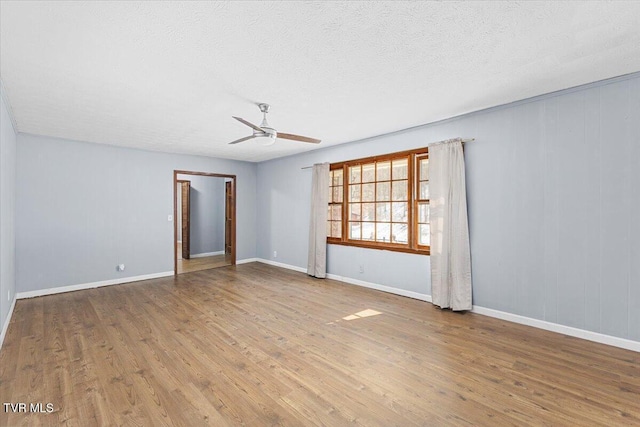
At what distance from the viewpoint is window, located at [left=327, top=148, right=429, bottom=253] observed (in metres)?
4.60

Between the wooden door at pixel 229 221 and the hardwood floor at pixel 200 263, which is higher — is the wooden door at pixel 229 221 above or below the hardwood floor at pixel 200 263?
above

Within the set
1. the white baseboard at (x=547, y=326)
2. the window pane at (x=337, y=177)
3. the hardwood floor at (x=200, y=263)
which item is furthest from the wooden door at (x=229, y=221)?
the white baseboard at (x=547, y=326)

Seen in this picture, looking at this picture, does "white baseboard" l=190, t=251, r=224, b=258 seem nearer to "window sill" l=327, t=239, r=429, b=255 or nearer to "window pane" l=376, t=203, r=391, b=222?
"window sill" l=327, t=239, r=429, b=255

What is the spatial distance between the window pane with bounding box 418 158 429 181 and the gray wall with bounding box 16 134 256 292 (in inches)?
189

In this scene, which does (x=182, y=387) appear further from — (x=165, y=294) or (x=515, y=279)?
(x=515, y=279)

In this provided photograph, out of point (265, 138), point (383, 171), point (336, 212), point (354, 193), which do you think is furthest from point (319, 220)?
point (265, 138)

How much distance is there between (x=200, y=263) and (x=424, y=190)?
230 inches

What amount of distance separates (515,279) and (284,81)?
3454 millimetres

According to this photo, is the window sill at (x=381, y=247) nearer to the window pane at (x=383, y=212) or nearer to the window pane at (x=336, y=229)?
the window pane at (x=336, y=229)

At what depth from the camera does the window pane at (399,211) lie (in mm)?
4762

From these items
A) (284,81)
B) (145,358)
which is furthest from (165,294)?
(284,81)

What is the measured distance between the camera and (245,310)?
13.5ft

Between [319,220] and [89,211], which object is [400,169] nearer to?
[319,220]

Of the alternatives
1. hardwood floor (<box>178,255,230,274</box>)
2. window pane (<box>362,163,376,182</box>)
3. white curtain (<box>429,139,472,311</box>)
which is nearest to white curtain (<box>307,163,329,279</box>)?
window pane (<box>362,163,376,182</box>)
